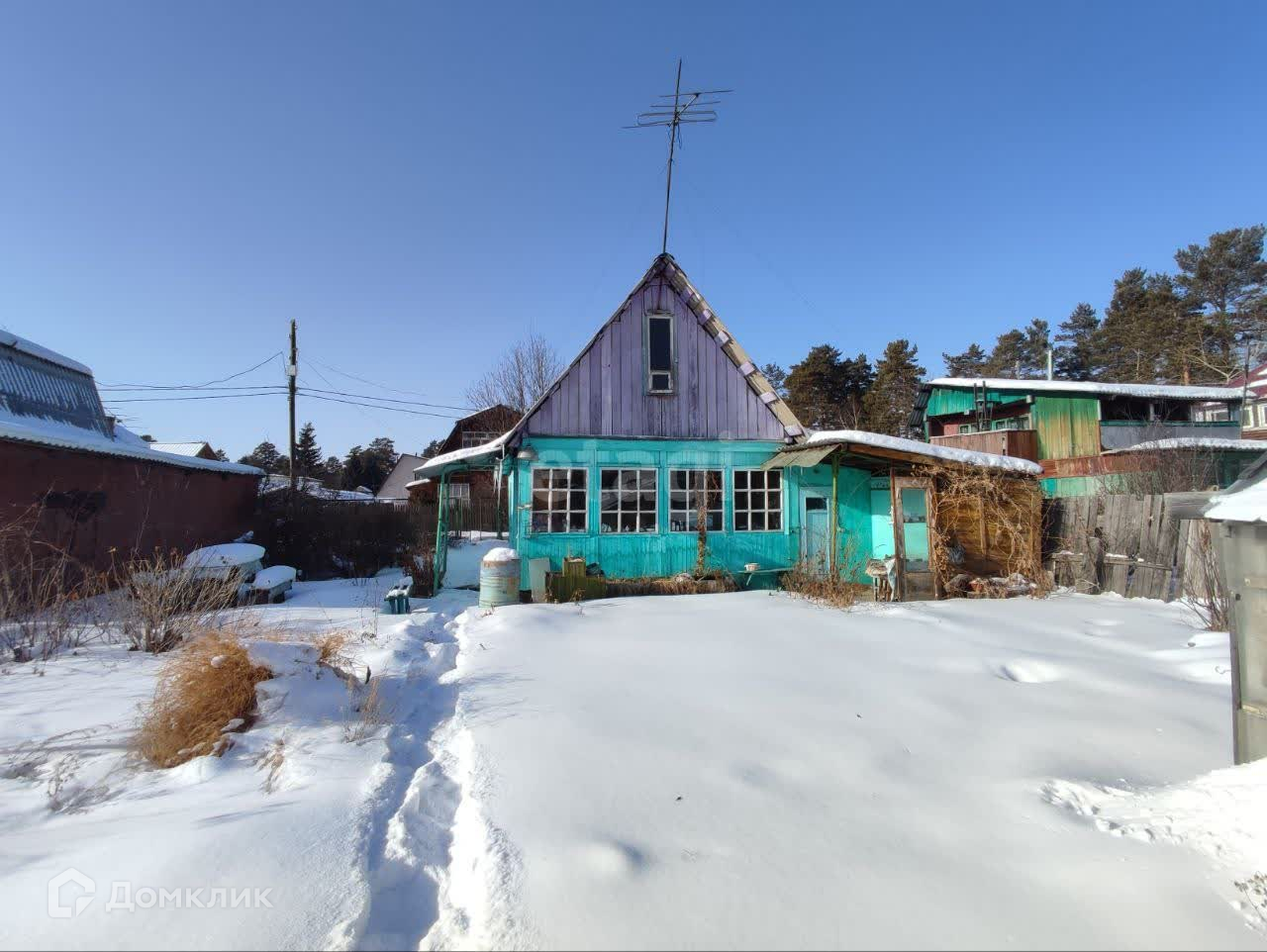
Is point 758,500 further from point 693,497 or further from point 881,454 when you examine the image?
point 881,454

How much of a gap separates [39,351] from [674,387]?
47.1 ft

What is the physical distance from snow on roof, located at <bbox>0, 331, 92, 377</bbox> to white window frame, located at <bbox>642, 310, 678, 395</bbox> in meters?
13.3

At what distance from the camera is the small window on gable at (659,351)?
12.5m

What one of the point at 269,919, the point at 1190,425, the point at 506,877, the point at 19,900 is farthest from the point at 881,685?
the point at 1190,425

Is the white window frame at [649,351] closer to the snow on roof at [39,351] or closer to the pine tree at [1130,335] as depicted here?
the snow on roof at [39,351]

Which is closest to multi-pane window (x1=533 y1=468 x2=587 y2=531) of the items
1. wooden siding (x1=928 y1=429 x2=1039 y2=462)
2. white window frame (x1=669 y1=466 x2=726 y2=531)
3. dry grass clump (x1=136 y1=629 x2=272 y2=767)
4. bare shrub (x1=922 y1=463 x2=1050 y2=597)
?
white window frame (x1=669 y1=466 x2=726 y2=531)

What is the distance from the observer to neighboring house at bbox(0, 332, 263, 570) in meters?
10.1

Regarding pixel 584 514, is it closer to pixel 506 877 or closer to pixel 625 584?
pixel 625 584

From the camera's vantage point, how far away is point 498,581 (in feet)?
33.2

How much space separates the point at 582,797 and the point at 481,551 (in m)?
18.3

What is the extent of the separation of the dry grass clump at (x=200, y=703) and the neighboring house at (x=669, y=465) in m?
6.70

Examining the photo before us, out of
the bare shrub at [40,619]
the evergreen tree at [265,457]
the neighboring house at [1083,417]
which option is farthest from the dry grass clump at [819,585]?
the evergreen tree at [265,457]

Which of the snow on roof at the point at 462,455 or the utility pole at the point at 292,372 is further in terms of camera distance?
the utility pole at the point at 292,372

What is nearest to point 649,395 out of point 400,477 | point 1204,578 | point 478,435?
point 1204,578
